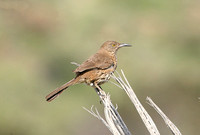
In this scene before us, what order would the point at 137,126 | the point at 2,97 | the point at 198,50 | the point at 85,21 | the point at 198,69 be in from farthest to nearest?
the point at 85,21 → the point at 198,50 → the point at 198,69 → the point at 2,97 → the point at 137,126

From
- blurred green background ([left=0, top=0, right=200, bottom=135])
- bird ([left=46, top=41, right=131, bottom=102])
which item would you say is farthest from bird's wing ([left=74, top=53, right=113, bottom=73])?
blurred green background ([left=0, top=0, right=200, bottom=135])

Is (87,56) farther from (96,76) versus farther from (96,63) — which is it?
(96,76)

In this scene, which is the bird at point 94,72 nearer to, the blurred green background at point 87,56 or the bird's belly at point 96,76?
the bird's belly at point 96,76

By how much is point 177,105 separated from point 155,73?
4.33ft

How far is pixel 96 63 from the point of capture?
624 centimetres

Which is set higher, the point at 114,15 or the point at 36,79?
the point at 114,15

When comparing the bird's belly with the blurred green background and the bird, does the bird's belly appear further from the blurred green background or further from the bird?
the blurred green background

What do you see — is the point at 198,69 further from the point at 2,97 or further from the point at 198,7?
the point at 2,97

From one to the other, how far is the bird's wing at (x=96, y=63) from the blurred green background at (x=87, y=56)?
2.07 metres

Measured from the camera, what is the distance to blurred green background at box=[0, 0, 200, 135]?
343 inches

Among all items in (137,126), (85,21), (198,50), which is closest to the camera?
(137,126)

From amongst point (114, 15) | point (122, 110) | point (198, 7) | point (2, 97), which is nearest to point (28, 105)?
point (2, 97)

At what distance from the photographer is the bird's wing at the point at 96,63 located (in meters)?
6.00

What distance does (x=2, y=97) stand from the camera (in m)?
9.30
